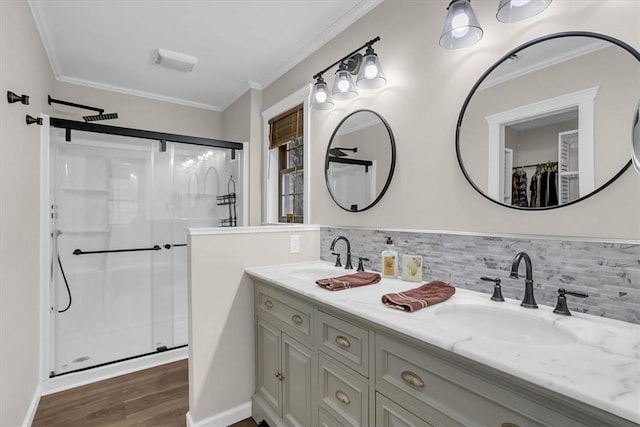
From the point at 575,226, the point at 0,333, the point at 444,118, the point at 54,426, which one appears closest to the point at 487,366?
the point at 575,226

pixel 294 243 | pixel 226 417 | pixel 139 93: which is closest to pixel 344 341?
pixel 294 243

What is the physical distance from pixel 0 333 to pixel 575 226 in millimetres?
2483

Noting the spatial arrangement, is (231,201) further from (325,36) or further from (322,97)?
(325,36)

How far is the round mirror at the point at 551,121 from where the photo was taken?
1064mm

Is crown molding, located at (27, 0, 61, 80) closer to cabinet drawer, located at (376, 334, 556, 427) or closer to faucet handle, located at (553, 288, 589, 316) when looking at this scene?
cabinet drawer, located at (376, 334, 556, 427)

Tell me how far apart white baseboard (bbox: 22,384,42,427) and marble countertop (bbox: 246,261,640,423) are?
1.97 metres

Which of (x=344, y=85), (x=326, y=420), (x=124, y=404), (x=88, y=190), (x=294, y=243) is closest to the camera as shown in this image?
(x=326, y=420)

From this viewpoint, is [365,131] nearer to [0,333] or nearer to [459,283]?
[459,283]

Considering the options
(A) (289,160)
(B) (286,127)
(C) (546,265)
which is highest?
(B) (286,127)

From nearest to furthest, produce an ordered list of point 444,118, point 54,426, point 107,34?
1. point 444,118
2. point 54,426
3. point 107,34

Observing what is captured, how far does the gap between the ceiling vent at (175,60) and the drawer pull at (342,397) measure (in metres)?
2.81

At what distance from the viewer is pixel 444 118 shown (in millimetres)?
1579

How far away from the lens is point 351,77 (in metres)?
1.99

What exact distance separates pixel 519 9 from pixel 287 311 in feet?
5.50
